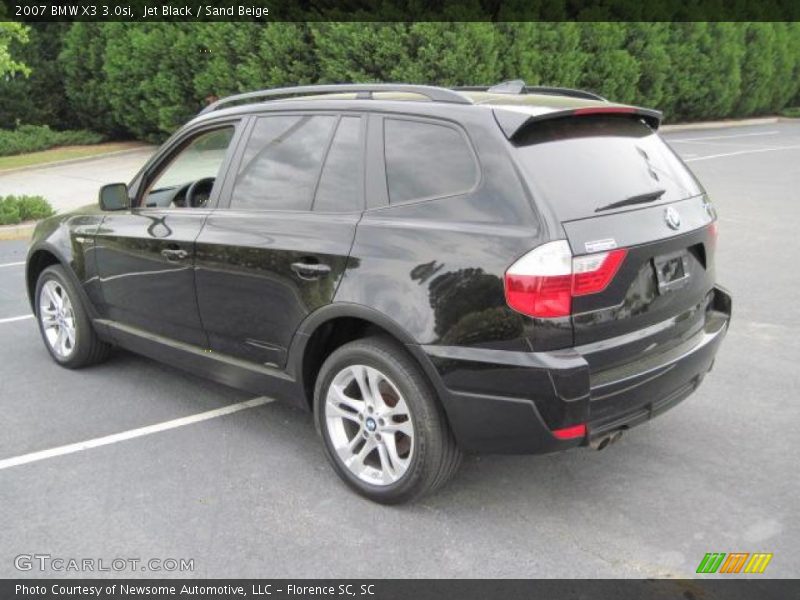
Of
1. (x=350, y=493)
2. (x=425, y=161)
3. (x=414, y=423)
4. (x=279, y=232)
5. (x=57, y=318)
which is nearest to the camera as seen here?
(x=414, y=423)

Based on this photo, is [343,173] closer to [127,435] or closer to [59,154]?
[127,435]

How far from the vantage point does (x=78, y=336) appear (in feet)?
17.6

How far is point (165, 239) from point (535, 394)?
241cm

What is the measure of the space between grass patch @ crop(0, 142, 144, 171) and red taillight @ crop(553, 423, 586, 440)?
52.8ft

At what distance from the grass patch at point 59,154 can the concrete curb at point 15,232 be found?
6.48 m

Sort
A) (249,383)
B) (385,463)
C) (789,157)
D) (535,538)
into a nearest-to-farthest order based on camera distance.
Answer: (535,538) → (385,463) → (249,383) → (789,157)

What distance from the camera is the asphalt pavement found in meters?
3.26

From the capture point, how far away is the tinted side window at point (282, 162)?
396 centimetres

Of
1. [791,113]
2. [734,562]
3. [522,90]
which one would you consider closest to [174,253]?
[522,90]

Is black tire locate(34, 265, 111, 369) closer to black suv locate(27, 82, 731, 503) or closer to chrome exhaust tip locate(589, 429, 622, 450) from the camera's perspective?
black suv locate(27, 82, 731, 503)

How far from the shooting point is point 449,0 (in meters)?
16.8
